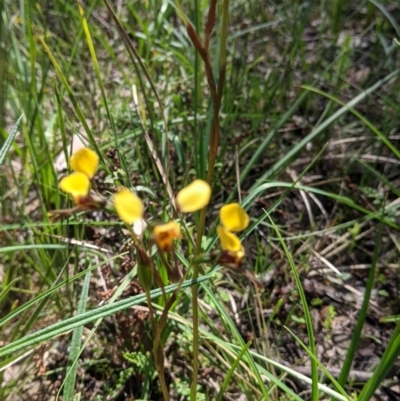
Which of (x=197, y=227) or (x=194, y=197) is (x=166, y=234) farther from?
(x=197, y=227)

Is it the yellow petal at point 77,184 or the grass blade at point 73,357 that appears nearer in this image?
the yellow petal at point 77,184

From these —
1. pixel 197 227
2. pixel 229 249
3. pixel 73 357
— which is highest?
pixel 229 249

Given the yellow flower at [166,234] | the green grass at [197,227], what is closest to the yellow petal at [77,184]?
the yellow flower at [166,234]

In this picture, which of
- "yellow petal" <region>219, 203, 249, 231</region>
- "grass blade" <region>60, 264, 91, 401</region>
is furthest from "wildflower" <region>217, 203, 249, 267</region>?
"grass blade" <region>60, 264, 91, 401</region>

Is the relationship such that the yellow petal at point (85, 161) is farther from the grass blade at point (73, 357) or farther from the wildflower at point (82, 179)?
the grass blade at point (73, 357)

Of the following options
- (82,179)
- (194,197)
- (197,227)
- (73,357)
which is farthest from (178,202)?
(73,357)

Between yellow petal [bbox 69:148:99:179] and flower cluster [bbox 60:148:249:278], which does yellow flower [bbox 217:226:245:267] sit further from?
yellow petal [bbox 69:148:99:179]
